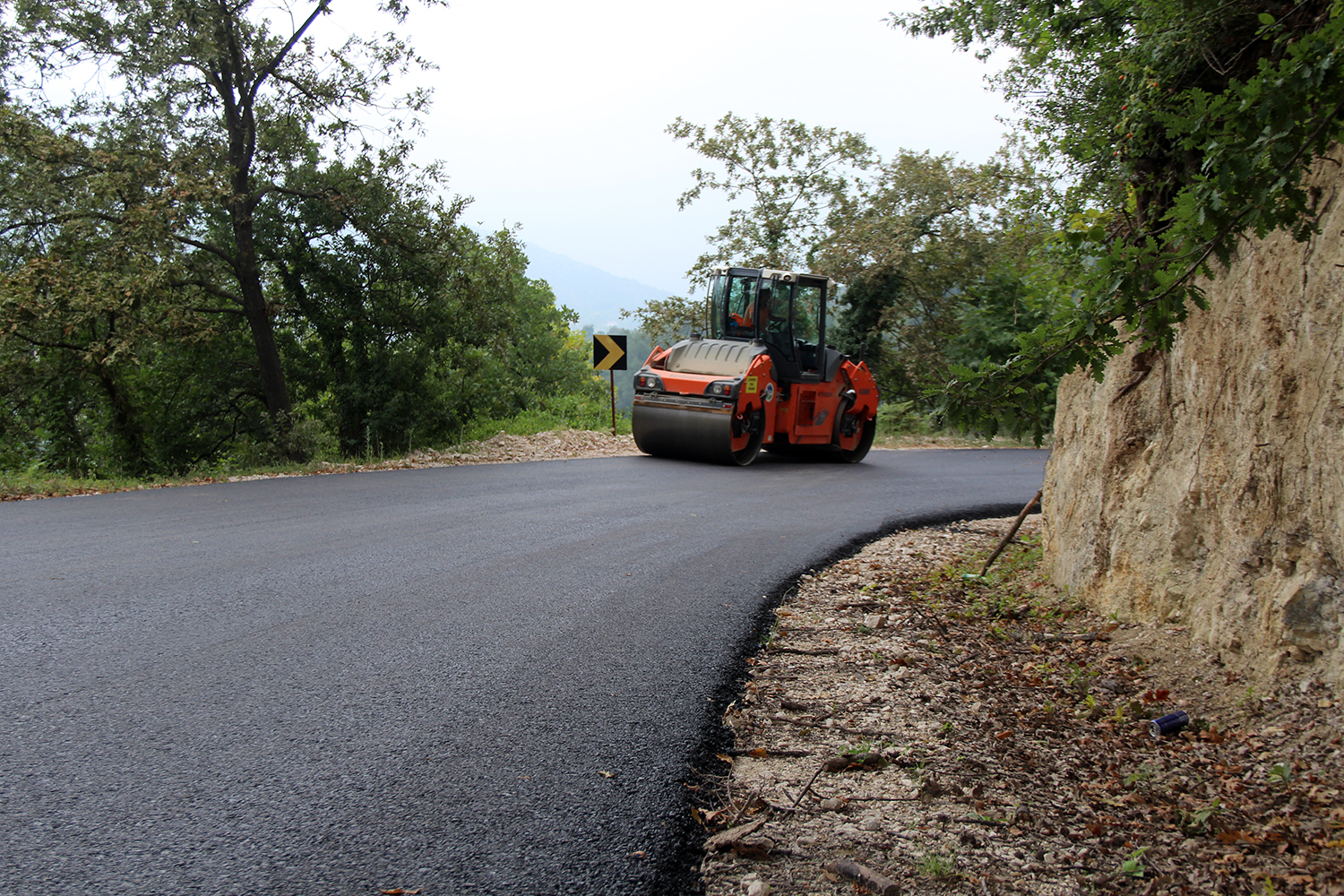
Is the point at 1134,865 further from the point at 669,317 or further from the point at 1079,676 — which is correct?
the point at 669,317

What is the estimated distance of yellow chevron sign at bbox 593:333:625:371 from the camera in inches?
679

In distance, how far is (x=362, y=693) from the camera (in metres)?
3.84

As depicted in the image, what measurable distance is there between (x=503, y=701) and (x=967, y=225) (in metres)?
21.9

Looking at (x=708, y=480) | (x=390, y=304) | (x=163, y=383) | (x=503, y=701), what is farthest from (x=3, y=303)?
(x=503, y=701)

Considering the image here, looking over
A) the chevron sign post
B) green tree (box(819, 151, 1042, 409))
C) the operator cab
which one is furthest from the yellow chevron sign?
green tree (box(819, 151, 1042, 409))

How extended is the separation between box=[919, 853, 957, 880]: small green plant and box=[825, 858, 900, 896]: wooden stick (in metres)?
0.14

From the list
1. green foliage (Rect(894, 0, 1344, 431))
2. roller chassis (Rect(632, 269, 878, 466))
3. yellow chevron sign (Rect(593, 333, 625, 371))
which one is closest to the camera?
green foliage (Rect(894, 0, 1344, 431))

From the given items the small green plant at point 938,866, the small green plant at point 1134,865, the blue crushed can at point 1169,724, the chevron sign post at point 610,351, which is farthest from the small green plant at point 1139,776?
the chevron sign post at point 610,351

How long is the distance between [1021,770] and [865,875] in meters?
1.10

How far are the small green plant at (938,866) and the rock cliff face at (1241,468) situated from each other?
1793mm

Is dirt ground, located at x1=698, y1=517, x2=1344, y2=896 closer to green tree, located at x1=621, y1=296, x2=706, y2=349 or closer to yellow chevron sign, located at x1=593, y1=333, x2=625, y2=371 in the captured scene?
yellow chevron sign, located at x1=593, y1=333, x2=625, y2=371

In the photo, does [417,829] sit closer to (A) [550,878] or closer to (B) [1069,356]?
(A) [550,878]

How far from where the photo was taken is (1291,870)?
260 centimetres

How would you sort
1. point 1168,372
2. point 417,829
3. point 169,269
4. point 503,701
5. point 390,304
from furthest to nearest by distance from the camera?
1. point 390,304
2. point 169,269
3. point 1168,372
4. point 503,701
5. point 417,829
